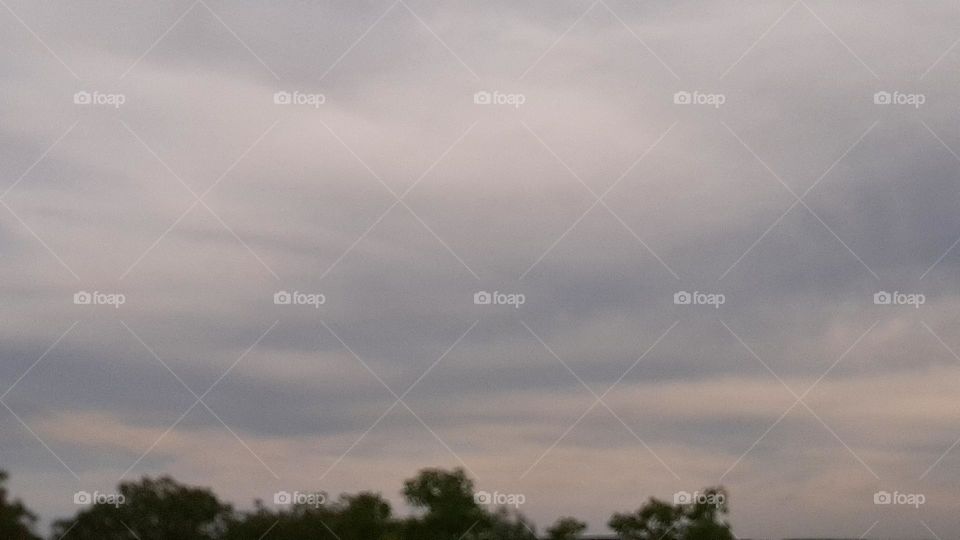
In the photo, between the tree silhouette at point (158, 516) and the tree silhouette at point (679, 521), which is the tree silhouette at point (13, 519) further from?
the tree silhouette at point (679, 521)

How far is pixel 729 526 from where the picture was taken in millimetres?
55969

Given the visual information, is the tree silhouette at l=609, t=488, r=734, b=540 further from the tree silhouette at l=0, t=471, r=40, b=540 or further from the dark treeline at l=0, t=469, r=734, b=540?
the tree silhouette at l=0, t=471, r=40, b=540

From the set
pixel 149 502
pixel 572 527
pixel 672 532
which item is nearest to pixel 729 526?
pixel 672 532

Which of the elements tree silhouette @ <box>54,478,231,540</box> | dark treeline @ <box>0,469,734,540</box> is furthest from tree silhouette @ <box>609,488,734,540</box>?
tree silhouette @ <box>54,478,231,540</box>

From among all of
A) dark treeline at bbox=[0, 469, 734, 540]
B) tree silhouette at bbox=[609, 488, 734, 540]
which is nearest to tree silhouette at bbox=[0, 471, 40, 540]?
dark treeline at bbox=[0, 469, 734, 540]

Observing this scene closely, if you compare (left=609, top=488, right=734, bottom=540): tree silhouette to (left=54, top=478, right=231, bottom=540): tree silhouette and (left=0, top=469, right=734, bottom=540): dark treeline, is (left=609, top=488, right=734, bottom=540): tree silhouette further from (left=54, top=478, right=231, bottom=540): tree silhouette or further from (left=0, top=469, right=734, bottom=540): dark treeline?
(left=54, top=478, right=231, bottom=540): tree silhouette

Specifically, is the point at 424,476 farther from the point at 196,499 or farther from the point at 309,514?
the point at 196,499

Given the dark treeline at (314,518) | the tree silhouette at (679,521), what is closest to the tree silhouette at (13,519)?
the dark treeline at (314,518)

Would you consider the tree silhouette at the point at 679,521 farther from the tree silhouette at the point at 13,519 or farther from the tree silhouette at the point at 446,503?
the tree silhouette at the point at 13,519

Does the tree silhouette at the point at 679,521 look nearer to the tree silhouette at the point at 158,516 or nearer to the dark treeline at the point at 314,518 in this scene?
the dark treeline at the point at 314,518

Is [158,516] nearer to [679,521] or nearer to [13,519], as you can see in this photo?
[13,519]

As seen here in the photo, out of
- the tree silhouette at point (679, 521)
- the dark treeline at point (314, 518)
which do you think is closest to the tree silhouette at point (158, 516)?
the dark treeline at point (314, 518)

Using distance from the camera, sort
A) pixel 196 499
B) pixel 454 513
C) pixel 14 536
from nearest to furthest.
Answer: pixel 14 536 → pixel 196 499 → pixel 454 513

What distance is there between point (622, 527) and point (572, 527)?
10.0 ft
